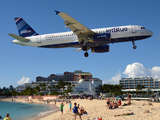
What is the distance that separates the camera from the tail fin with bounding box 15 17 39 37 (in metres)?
38.5

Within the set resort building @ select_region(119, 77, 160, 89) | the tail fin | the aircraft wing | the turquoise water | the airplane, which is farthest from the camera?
resort building @ select_region(119, 77, 160, 89)

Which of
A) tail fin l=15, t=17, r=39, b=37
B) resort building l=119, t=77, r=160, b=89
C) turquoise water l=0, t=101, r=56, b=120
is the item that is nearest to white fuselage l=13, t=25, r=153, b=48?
tail fin l=15, t=17, r=39, b=37

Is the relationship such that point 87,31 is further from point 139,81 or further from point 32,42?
point 139,81

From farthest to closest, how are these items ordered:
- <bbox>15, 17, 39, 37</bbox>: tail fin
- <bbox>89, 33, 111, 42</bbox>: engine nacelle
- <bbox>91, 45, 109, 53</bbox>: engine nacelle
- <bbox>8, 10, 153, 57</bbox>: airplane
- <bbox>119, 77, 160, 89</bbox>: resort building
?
<bbox>119, 77, 160, 89</bbox>: resort building
<bbox>15, 17, 39, 37</bbox>: tail fin
<bbox>91, 45, 109, 53</bbox>: engine nacelle
<bbox>8, 10, 153, 57</bbox>: airplane
<bbox>89, 33, 111, 42</bbox>: engine nacelle

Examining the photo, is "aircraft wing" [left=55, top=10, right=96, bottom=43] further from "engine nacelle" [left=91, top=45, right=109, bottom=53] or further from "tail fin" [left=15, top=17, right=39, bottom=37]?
"tail fin" [left=15, top=17, right=39, bottom=37]

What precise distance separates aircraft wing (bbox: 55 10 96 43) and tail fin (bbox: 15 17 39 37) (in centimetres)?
1239

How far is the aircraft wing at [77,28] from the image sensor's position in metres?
25.5

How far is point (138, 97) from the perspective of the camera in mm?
38219

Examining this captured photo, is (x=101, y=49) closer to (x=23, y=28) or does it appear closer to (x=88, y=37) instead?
(x=88, y=37)

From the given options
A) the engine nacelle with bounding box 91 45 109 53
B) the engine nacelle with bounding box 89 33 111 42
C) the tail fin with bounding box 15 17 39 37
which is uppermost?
the tail fin with bounding box 15 17 39 37

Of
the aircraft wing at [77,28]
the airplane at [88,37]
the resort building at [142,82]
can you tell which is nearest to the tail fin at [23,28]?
the airplane at [88,37]

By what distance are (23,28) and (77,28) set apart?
56.7 feet

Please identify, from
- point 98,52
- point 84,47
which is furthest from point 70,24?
point 98,52

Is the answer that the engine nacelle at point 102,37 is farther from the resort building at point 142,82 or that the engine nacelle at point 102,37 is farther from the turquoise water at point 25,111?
the resort building at point 142,82
